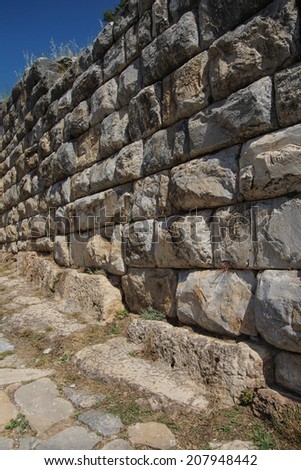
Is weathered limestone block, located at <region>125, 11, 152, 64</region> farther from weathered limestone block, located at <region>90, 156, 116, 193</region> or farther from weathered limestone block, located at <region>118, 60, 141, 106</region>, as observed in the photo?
→ weathered limestone block, located at <region>90, 156, 116, 193</region>

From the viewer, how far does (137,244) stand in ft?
11.1

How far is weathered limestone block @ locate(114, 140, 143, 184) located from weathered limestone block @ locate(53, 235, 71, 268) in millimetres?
1466

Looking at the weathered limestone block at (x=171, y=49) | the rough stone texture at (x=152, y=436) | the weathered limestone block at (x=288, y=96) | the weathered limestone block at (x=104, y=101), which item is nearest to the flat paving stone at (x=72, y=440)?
the rough stone texture at (x=152, y=436)

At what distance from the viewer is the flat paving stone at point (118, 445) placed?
1947 mm

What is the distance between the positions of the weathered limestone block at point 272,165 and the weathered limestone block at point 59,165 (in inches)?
108

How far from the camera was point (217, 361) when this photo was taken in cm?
237

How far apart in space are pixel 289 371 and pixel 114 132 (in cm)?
276

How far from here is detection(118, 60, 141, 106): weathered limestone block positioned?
3582mm

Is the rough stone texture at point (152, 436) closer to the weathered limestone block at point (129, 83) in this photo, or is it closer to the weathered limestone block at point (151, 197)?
the weathered limestone block at point (151, 197)

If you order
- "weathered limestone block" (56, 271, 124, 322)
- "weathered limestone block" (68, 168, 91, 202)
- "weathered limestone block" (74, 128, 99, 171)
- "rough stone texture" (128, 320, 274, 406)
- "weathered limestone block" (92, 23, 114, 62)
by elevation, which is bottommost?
"rough stone texture" (128, 320, 274, 406)

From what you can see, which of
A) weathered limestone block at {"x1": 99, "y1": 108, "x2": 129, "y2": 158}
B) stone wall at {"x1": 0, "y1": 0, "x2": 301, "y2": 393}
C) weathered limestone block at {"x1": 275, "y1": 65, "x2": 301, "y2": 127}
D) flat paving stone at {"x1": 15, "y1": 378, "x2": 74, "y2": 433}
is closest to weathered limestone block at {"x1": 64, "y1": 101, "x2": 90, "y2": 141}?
stone wall at {"x1": 0, "y1": 0, "x2": 301, "y2": 393}

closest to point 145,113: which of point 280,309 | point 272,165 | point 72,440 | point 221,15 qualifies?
point 221,15

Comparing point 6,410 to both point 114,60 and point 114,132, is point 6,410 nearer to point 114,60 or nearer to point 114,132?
point 114,132
